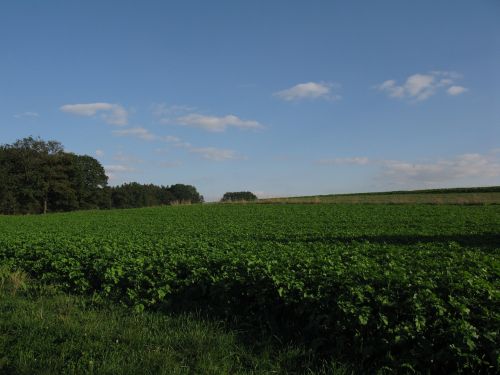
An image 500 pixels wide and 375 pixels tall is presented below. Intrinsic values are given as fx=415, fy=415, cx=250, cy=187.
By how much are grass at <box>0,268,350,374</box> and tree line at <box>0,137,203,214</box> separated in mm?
62693

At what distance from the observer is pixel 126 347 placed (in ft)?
19.2

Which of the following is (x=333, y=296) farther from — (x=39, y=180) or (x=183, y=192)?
(x=183, y=192)

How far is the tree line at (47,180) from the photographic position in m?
76.6

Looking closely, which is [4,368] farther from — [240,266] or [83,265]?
[83,265]

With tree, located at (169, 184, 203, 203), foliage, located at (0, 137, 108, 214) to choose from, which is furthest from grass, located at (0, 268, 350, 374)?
tree, located at (169, 184, 203, 203)

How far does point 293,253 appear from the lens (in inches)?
434

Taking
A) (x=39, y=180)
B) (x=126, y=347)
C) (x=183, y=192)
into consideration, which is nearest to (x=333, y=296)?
(x=126, y=347)

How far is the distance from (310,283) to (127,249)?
7108 mm

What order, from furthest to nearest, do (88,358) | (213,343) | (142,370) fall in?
(213,343)
(88,358)
(142,370)

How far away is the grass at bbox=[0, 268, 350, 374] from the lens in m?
5.19

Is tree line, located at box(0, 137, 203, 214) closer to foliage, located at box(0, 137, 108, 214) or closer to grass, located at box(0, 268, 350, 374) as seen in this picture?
foliage, located at box(0, 137, 108, 214)

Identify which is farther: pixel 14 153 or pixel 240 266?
pixel 14 153

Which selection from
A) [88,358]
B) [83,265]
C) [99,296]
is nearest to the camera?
[88,358]

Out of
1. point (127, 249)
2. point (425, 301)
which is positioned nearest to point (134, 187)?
point (127, 249)
